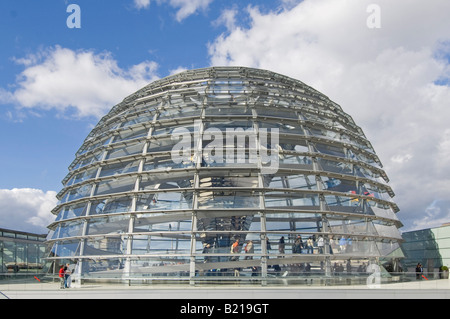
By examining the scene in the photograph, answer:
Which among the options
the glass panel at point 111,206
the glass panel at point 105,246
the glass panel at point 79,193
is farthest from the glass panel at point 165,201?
the glass panel at point 79,193

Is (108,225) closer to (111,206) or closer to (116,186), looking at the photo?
(111,206)

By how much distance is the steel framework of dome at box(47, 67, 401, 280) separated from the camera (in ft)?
62.6

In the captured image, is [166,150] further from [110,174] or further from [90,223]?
[90,223]

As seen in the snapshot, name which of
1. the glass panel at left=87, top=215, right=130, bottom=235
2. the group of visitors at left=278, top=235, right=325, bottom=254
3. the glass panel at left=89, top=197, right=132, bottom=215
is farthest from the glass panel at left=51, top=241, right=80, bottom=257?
the group of visitors at left=278, top=235, right=325, bottom=254

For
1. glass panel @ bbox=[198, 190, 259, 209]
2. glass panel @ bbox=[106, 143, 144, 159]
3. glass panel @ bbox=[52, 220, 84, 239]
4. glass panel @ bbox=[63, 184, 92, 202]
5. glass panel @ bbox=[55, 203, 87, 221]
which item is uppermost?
glass panel @ bbox=[106, 143, 144, 159]

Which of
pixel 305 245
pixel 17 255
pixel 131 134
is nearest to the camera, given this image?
pixel 305 245

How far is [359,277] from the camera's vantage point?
18219 millimetres

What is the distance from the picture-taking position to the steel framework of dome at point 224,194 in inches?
752

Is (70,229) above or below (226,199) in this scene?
below

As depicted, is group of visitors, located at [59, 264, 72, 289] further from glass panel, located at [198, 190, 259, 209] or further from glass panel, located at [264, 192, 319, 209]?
glass panel, located at [264, 192, 319, 209]

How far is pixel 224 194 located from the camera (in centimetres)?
2059

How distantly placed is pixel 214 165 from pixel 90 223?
7.54 meters

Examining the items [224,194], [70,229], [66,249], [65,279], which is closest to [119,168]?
[70,229]

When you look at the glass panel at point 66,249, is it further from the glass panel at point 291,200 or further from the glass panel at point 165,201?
the glass panel at point 291,200
